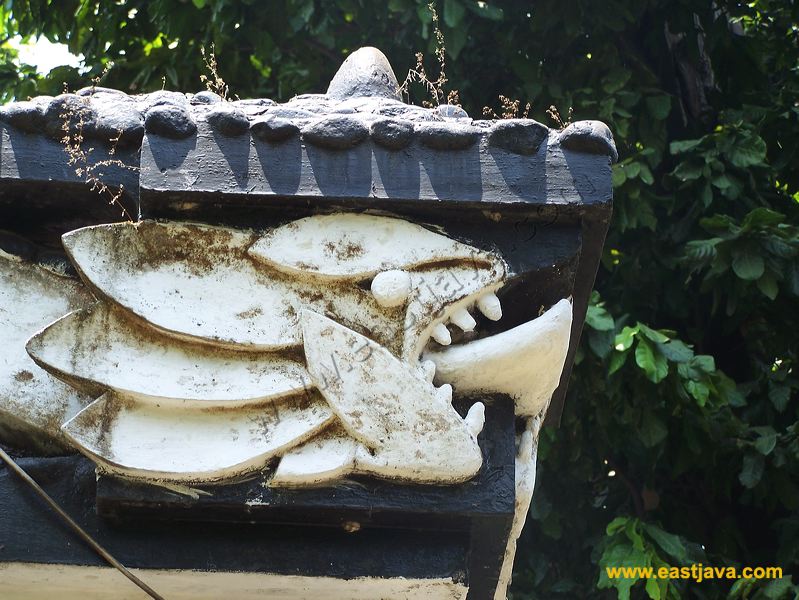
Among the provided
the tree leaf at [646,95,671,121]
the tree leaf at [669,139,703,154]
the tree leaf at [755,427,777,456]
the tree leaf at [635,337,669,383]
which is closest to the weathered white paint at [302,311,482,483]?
the tree leaf at [635,337,669,383]

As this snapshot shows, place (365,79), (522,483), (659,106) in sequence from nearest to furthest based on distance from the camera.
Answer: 1. (522,483)
2. (365,79)
3. (659,106)

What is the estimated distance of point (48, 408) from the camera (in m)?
2.25

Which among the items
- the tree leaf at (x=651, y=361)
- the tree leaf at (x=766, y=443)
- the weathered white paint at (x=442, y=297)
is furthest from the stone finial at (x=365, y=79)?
the tree leaf at (x=766, y=443)

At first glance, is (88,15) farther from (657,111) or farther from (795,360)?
(795,360)

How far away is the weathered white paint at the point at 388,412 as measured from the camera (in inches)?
82.4

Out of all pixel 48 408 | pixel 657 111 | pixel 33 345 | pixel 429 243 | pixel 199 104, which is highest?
pixel 199 104

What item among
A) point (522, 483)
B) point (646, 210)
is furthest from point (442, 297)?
point (646, 210)

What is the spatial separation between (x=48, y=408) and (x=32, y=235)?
0.35 metres

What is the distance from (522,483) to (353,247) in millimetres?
538

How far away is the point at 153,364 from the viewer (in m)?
2.17

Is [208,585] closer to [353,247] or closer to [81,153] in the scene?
A: [353,247]

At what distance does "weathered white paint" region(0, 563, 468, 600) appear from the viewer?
215 centimetres

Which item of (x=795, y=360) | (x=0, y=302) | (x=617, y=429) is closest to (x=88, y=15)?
(x=617, y=429)

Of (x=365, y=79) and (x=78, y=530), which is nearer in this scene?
(x=78, y=530)
